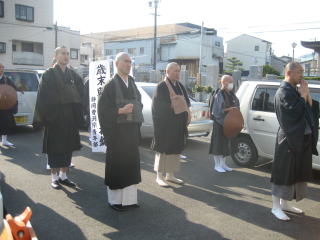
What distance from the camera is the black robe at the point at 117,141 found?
160 inches

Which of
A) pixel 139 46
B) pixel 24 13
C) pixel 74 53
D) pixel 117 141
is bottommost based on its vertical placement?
pixel 117 141

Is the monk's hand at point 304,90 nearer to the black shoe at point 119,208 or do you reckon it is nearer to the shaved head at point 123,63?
the shaved head at point 123,63

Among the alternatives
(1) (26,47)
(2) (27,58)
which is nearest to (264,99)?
(2) (27,58)

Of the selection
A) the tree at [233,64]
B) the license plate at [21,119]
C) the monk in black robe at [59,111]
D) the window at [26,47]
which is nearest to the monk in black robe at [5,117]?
the license plate at [21,119]

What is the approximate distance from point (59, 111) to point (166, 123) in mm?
1568

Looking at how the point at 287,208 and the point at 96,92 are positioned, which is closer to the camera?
the point at 287,208

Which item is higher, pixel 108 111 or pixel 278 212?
pixel 108 111

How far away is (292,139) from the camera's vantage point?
148 inches

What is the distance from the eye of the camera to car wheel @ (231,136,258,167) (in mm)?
6160

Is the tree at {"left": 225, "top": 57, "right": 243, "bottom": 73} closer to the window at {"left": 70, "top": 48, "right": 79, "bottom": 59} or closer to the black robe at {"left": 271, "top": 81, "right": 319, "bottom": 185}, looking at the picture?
the window at {"left": 70, "top": 48, "right": 79, "bottom": 59}

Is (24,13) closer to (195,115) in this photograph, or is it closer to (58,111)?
(195,115)

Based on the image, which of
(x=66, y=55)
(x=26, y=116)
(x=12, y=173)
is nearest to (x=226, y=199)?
(x=66, y=55)

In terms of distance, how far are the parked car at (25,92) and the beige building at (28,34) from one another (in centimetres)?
2204

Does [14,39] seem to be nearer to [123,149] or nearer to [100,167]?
[100,167]
